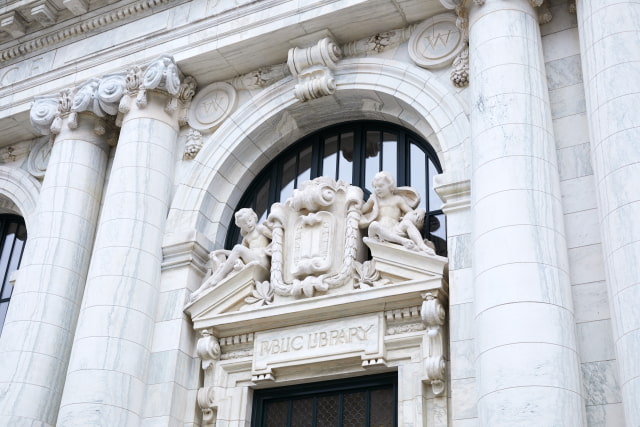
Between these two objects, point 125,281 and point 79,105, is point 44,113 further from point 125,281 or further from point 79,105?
point 125,281

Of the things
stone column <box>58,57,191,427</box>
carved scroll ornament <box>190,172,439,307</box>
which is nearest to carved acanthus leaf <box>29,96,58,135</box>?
stone column <box>58,57,191,427</box>

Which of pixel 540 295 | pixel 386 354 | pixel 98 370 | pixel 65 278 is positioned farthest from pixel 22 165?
pixel 540 295

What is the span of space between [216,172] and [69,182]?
282cm

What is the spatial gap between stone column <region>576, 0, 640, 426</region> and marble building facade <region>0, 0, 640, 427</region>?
0.03m

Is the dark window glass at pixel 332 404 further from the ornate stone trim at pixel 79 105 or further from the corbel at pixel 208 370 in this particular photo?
the ornate stone trim at pixel 79 105

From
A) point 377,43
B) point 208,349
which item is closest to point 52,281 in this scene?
point 208,349

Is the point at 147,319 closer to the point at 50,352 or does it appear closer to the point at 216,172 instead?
the point at 50,352

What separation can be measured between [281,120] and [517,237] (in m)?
6.32

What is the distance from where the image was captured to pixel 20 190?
60.8 ft

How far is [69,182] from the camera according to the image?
16328 millimetres

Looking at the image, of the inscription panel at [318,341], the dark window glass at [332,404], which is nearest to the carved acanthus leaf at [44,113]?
the inscription panel at [318,341]

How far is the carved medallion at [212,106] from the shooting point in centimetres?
1639

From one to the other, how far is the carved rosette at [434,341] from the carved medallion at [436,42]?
425 centimetres

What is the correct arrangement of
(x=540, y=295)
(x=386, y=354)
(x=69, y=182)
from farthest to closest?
(x=69, y=182), (x=386, y=354), (x=540, y=295)
